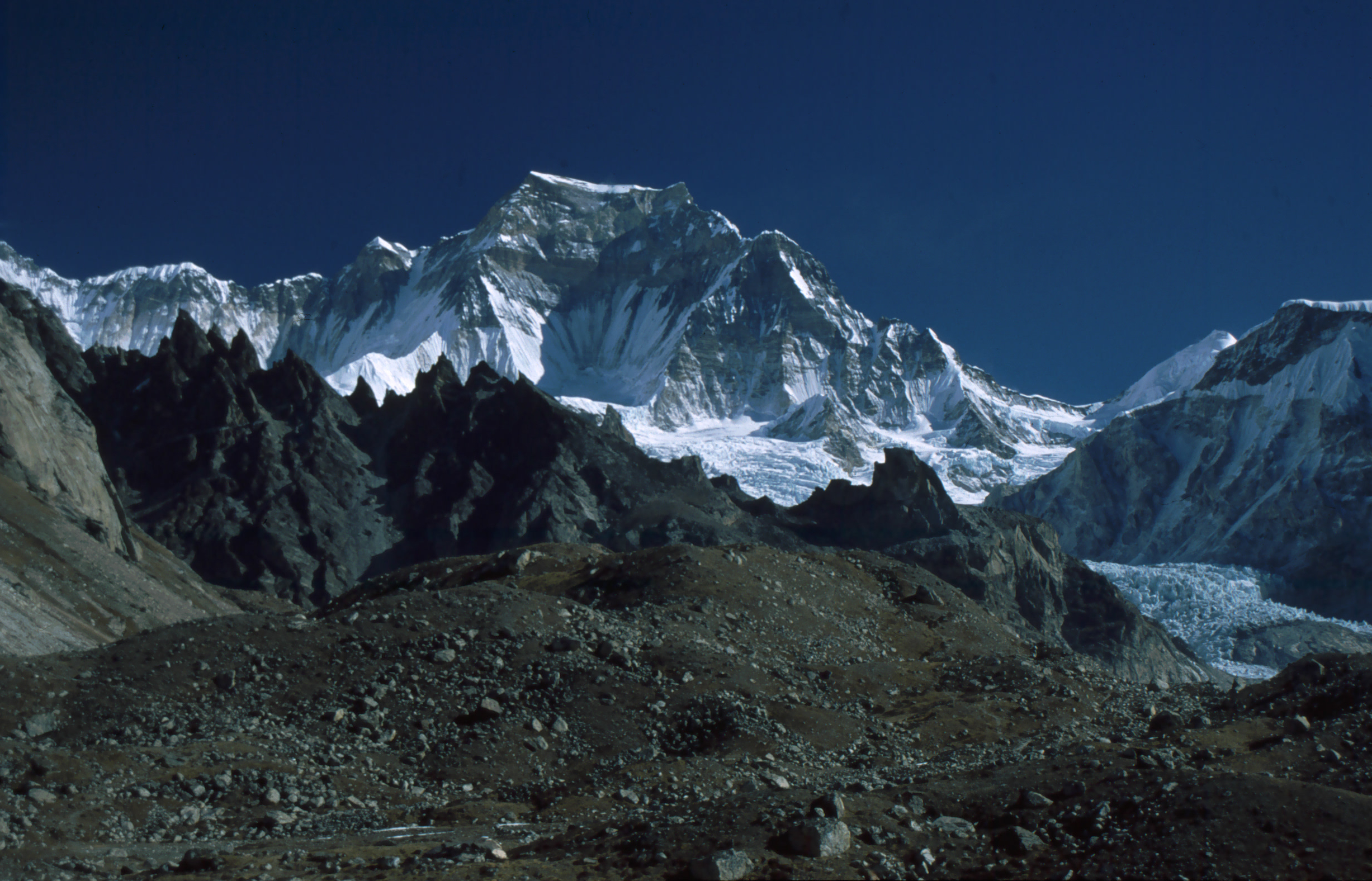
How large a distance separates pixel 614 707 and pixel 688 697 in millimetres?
2159

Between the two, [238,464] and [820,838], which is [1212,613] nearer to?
[238,464]

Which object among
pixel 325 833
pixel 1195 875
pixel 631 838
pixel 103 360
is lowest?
pixel 325 833

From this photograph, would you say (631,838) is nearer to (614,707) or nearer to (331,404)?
(614,707)

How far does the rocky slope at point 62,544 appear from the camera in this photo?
4972cm

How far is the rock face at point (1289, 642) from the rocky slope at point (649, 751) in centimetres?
15373

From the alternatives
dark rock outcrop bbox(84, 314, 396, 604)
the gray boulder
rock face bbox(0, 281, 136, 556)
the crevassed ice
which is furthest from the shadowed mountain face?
the gray boulder

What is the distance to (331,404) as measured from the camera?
16438 centimetres

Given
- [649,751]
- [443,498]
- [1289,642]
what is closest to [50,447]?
[649,751]

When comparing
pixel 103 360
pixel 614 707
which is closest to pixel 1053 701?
pixel 614 707

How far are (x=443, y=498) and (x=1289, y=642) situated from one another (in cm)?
13561

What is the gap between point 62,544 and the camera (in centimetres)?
6075

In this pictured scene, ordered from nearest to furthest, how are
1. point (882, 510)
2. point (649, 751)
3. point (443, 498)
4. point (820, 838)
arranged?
point (820, 838)
point (649, 751)
point (443, 498)
point (882, 510)

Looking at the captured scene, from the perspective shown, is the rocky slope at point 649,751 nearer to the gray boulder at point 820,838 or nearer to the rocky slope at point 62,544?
the gray boulder at point 820,838

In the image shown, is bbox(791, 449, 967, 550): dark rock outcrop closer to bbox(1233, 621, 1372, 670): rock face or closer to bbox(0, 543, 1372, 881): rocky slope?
bbox(1233, 621, 1372, 670): rock face
